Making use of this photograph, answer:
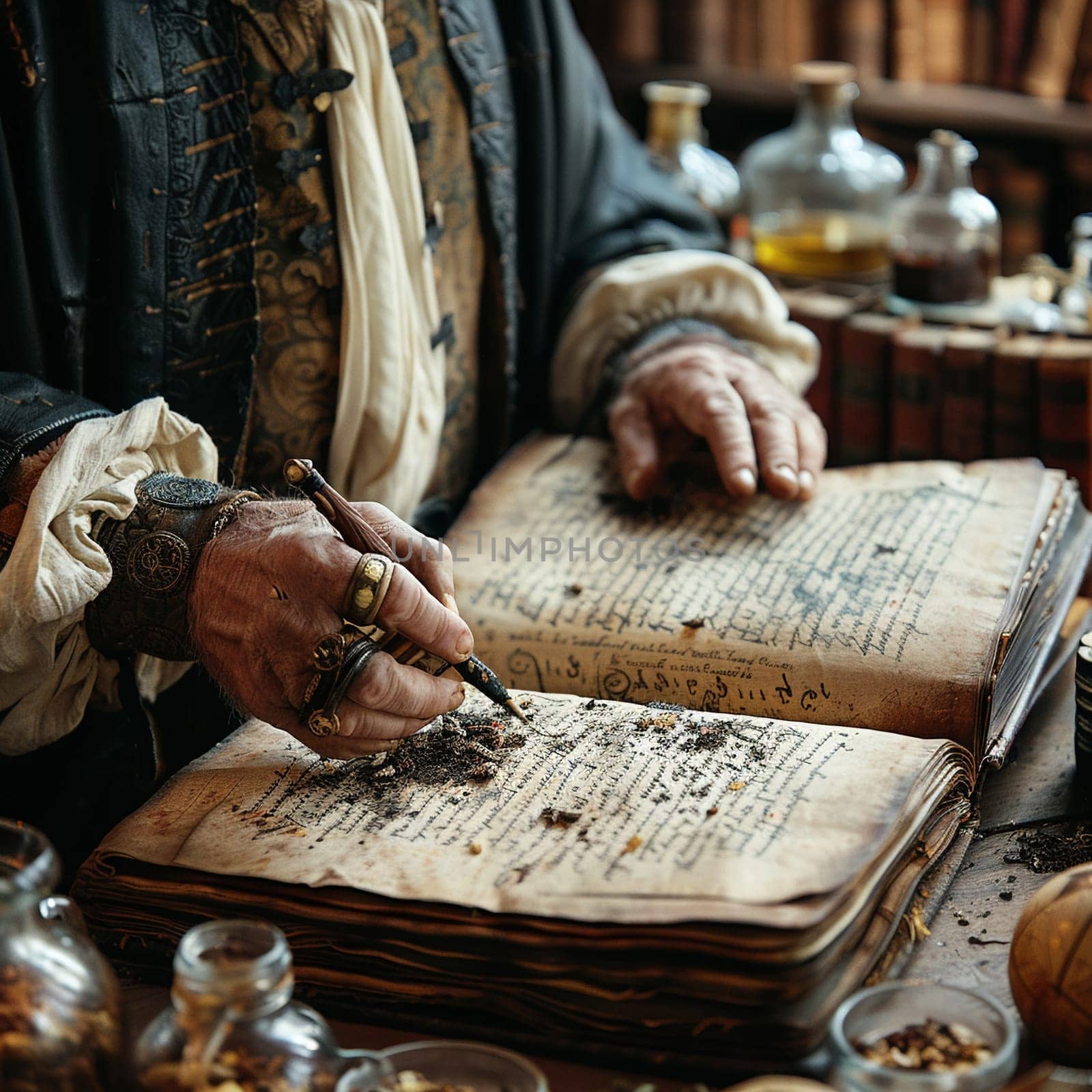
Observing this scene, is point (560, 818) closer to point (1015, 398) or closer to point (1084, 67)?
point (1015, 398)

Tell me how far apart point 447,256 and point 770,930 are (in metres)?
1.05

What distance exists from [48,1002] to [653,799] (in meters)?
0.45

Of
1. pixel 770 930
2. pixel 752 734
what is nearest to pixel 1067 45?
pixel 752 734

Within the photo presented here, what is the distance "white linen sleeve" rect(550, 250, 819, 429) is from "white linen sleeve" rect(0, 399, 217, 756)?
72cm

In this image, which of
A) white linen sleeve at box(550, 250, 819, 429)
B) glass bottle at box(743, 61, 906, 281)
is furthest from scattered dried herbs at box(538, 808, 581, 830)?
glass bottle at box(743, 61, 906, 281)

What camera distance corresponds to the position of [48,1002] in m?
0.65

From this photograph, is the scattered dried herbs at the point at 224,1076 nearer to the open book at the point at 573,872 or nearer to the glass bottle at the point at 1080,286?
the open book at the point at 573,872

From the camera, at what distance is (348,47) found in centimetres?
145

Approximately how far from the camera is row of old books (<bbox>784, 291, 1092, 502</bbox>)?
2.10 meters

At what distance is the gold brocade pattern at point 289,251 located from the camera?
142 cm

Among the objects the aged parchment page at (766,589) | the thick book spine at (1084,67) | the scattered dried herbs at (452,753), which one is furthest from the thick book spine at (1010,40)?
the scattered dried herbs at (452,753)

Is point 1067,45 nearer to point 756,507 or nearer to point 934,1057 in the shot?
point 756,507

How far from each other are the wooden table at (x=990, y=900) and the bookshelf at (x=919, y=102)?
2.17 meters

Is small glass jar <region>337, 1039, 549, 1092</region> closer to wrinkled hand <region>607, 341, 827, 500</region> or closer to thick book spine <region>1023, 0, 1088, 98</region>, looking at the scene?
wrinkled hand <region>607, 341, 827, 500</region>
